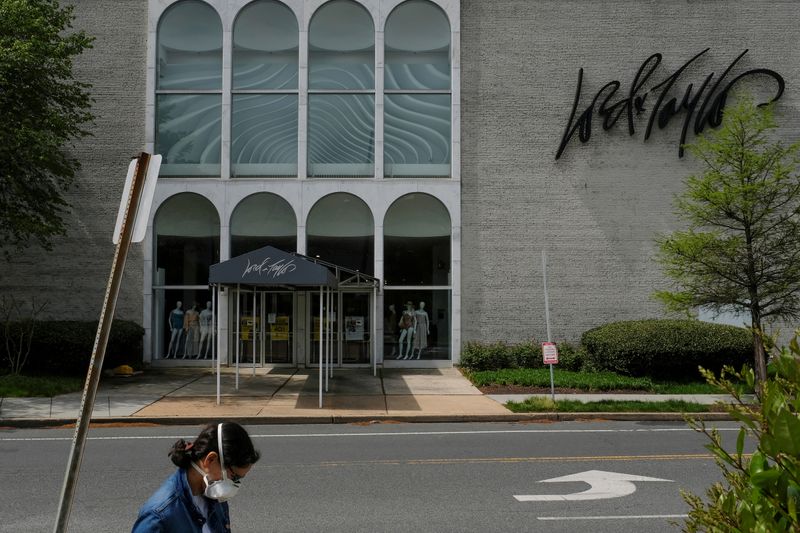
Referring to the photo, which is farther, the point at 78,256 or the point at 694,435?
the point at 78,256

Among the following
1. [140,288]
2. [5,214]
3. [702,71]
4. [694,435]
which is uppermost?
[702,71]

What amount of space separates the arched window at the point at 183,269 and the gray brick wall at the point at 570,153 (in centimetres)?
772

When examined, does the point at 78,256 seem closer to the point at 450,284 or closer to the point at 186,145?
the point at 186,145

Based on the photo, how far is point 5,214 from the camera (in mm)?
17984

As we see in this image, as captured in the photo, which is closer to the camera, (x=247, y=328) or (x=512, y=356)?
(x=512, y=356)

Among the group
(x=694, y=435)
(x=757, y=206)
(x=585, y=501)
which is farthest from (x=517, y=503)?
(x=757, y=206)

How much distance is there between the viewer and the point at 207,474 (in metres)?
3.36

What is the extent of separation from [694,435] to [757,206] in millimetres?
7739

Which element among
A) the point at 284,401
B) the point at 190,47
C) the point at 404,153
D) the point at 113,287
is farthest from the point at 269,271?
the point at 113,287

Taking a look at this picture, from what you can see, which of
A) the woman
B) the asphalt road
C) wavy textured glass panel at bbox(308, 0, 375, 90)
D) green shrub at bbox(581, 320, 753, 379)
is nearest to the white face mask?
the woman

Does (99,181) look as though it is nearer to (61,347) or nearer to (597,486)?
(61,347)

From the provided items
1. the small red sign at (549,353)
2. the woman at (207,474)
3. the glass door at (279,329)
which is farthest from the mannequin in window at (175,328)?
the woman at (207,474)

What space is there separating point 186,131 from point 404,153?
660 cm

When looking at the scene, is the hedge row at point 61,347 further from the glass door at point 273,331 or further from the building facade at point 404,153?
the glass door at point 273,331
